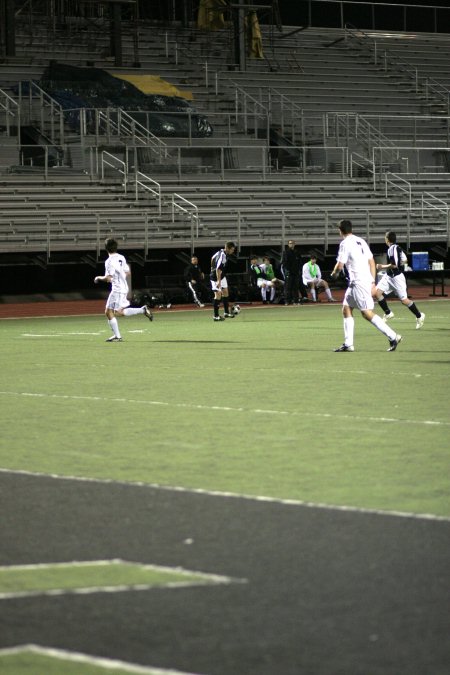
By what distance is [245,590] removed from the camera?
6.06 meters

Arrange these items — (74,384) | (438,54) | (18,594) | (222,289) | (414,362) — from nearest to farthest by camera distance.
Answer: (18,594)
(74,384)
(414,362)
(222,289)
(438,54)

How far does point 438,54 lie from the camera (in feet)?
193

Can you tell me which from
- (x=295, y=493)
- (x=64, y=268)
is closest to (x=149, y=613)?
(x=295, y=493)

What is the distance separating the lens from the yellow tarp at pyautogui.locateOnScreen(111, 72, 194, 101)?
48.8 m

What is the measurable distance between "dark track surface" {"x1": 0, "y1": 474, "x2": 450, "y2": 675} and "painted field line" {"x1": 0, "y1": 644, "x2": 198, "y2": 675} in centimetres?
5

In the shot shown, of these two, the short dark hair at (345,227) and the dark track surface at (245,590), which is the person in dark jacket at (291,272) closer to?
the short dark hair at (345,227)

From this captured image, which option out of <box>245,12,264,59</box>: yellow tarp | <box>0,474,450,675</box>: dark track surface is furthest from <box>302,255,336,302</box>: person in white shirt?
<box>0,474,450,675</box>: dark track surface

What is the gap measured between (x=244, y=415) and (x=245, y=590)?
6.76 meters

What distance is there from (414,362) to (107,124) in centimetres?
2741

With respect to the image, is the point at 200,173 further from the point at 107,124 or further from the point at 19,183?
the point at 19,183

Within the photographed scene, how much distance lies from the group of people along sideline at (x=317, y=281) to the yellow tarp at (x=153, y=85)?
956 cm

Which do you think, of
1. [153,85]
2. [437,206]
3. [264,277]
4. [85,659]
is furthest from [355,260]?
[153,85]

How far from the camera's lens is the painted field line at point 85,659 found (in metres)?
4.88

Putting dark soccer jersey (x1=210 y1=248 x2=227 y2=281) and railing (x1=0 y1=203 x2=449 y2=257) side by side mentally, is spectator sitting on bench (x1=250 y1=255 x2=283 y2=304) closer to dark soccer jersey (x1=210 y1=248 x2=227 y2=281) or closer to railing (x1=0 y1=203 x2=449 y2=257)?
railing (x1=0 y1=203 x2=449 y2=257)
